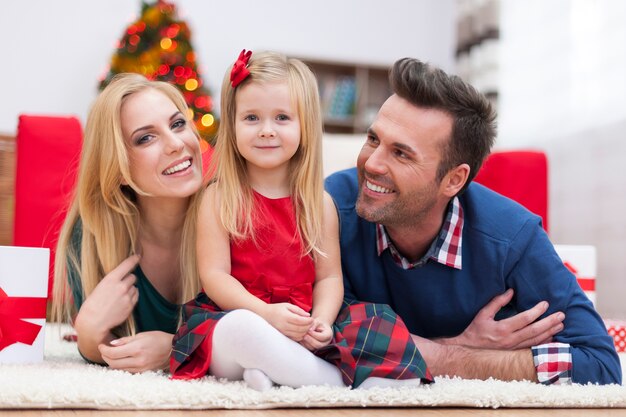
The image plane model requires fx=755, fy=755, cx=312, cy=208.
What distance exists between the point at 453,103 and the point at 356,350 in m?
0.68

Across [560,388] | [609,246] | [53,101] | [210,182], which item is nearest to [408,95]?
[210,182]

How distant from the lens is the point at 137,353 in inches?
68.6

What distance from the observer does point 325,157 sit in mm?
2928

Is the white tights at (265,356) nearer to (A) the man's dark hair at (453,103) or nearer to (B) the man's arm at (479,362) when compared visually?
(B) the man's arm at (479,362)

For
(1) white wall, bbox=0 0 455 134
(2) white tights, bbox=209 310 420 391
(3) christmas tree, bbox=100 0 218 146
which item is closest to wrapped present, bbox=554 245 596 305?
(2) white tights, bbox=209 310 420 391

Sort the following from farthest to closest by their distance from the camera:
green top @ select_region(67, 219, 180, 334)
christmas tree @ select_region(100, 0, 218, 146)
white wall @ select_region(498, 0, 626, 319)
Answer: christmas tree @ select_region(100, 0, 218, 146) < white wall @ select_region(498, 0, 626, 319) < green top @ select_region(67, 219, 180, 334)

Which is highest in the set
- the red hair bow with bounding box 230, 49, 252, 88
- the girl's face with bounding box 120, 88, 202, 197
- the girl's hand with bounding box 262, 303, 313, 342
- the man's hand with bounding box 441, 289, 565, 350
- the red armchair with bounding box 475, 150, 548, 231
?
the red hair bow with bounding box 230, 49, 252, 88

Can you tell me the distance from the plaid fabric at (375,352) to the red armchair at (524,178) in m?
1.15

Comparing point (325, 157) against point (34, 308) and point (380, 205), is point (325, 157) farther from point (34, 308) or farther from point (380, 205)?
point (34, 308)

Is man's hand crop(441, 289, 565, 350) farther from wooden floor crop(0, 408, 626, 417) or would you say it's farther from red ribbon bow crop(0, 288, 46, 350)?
red ribbon bow crop(0, 288, 46, 350)

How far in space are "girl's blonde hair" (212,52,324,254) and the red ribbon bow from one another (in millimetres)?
549

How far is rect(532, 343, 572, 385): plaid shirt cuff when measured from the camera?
172 centimetres

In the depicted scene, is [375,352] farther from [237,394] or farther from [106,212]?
[106,212]

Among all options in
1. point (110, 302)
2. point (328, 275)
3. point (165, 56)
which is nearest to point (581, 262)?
point (328, 275)
